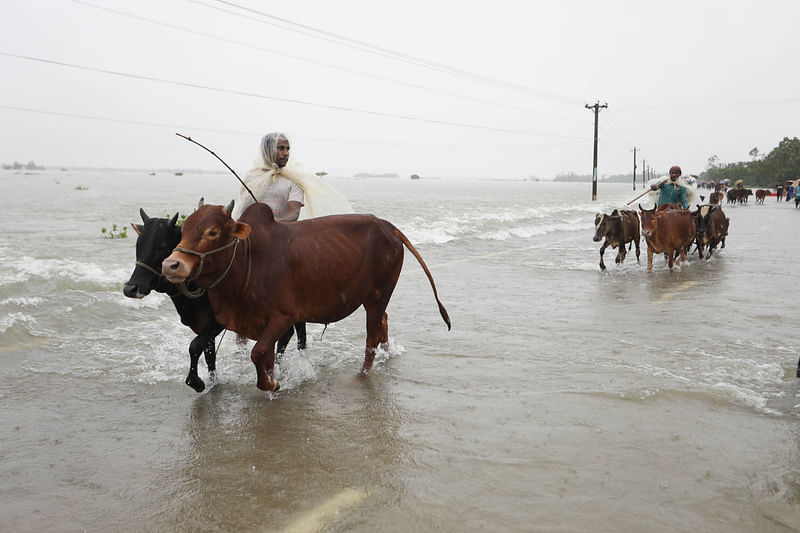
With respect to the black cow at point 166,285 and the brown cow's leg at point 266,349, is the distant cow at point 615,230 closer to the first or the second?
the brown cow's leg at point 266,349

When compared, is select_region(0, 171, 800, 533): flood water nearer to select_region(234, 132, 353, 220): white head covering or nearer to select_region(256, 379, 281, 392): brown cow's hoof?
select_region(256, 379, 281, 392): brown cow's hoof

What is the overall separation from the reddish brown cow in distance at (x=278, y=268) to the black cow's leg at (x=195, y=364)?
16.5 inches

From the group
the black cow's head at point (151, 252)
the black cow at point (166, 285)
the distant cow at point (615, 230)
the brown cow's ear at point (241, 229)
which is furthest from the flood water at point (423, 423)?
the distant cow at point (615, 230)

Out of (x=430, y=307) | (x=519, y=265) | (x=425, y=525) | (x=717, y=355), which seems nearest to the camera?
(x=425, y=525)

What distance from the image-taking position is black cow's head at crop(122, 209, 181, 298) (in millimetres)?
4219

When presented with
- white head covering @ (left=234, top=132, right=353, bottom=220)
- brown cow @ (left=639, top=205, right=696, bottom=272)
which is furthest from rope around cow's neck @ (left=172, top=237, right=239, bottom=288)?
brown cow @ (left=639, top=205, right=696, bottom=272)

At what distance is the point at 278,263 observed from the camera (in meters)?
4.62

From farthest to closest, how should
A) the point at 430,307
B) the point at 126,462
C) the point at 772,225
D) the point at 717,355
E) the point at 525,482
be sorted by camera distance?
the point at 772,225 < the point at 430,307 < the point at 717,355 < the point at 126,462 < the point at 525,482

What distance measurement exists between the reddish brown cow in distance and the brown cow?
329 inches

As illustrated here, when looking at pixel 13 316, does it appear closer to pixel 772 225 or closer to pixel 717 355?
pixel 717 355

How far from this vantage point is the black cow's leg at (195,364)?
4746 millimetres

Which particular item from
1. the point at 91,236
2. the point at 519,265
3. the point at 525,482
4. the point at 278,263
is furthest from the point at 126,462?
the point at 91,236

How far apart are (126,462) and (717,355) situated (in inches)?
205

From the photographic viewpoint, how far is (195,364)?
15.7ft
